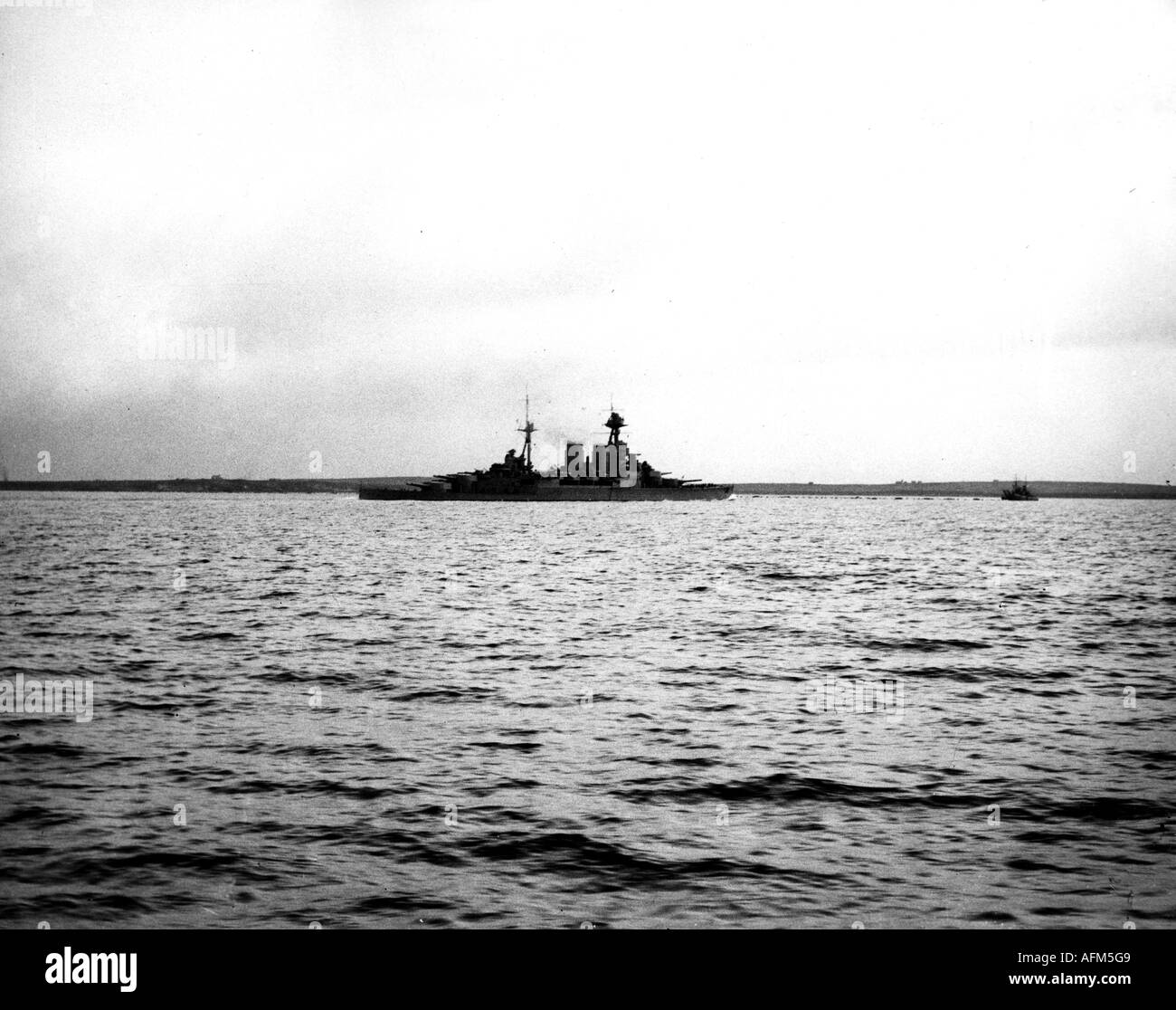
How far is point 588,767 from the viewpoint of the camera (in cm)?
1109

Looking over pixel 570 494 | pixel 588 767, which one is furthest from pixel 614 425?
pixel 588 767

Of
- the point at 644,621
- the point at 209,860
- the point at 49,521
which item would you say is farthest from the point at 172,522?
the point at 209,860

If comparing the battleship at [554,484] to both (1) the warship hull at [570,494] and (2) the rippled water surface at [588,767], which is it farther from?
(2) the rippled water surface at [588,767]

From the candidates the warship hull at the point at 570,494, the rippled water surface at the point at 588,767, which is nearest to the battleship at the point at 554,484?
the warship hull at the point at 570,494

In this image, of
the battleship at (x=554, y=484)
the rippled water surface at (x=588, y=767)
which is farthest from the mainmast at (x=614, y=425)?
the rippled water surface at (x=588, y=767)

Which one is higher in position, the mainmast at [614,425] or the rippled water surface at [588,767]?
the mainmast at [614,425]

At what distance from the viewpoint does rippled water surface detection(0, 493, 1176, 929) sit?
7449 millimetres

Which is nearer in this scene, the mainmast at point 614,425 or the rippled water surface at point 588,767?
the rippled water surface at point 588,767

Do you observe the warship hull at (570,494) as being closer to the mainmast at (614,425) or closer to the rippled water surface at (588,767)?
the mainmast at (614,425)

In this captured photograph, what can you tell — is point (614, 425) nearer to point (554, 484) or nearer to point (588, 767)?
point (554, 484)

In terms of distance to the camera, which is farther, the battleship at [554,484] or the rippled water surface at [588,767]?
the battleship at [554,484]

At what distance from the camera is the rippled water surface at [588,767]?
7.45 m

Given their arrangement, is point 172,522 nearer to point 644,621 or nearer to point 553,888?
point 644,621
